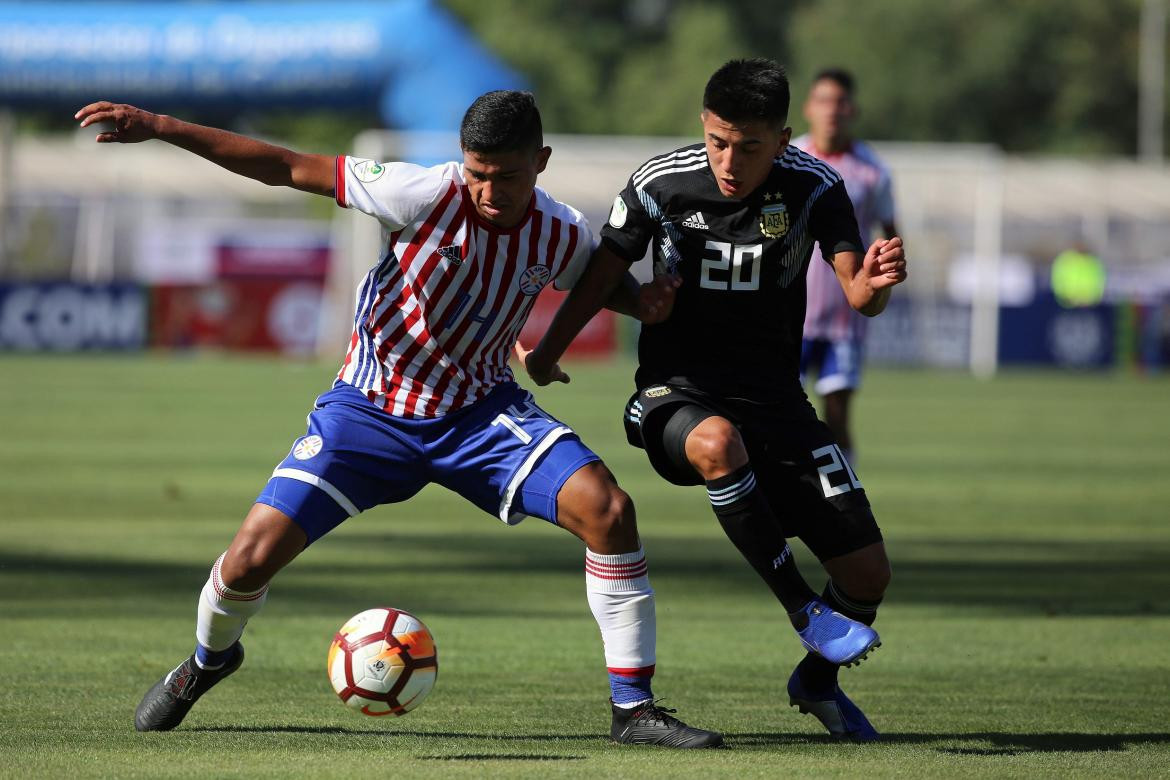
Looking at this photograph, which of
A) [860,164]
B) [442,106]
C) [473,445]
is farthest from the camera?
[442,106]

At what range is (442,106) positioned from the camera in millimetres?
30125

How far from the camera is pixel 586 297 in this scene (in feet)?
20.7

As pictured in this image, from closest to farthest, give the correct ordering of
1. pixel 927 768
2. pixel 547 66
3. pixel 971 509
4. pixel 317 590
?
1. pixel 927 768
2. pixel 317 590
3. pixel 971 509
4. pixel 547 66

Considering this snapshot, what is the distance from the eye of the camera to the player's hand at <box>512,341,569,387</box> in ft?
21.3

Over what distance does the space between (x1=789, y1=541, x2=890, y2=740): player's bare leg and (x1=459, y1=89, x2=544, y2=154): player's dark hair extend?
1777 millimetres

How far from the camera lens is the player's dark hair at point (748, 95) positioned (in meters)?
5.95

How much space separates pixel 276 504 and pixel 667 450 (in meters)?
1.33

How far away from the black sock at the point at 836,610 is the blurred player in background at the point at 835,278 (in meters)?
4.46

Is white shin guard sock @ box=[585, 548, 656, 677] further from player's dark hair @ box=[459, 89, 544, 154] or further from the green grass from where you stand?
player's dark hair @ box=[459, 89, 544, 154]

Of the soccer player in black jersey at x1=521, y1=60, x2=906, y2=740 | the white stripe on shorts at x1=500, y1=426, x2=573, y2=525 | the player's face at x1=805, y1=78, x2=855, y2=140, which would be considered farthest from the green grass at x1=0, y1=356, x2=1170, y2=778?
the player's face at x1=805, y1=78, x2=855, y2=140

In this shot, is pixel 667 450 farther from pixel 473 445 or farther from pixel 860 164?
pixel 860 164

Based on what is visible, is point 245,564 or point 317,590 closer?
point 245,564

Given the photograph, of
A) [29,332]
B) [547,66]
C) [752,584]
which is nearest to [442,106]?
[29,332]

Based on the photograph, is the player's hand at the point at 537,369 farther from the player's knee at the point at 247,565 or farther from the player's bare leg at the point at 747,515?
the player's knee at the point at 247,565
